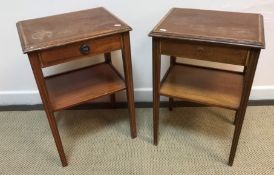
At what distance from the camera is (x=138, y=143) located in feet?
4.68

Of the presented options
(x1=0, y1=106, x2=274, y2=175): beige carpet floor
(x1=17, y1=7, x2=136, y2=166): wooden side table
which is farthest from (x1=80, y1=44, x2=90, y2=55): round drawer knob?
(x1=0, y1=106, x2=274, y2=175): beige carpet floor

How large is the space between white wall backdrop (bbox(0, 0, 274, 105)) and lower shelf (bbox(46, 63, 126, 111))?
171mm

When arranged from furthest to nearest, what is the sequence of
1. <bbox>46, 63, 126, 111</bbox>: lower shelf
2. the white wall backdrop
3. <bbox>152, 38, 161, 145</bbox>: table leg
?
the white wall backdrop
<bbox>46, 63, 126, 111</bbox>: lower shelf
<bbox>152, 38, 161, 145</bbox>: table leg

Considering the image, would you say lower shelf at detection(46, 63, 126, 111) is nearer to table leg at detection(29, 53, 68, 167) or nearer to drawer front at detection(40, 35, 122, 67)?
table leg at detection(29, 53, 68, 167)

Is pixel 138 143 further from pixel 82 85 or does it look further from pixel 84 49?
pixel 84 49

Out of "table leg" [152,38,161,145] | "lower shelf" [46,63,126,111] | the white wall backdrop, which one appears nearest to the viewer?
"table leg" [152,38,161,145]

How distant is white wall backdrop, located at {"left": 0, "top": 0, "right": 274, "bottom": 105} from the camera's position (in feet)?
4.49

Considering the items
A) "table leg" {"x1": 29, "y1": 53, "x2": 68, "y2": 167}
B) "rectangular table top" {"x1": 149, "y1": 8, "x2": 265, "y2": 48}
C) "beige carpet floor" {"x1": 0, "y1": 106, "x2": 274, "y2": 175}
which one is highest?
"rectangular table top" {"x1": 149, "y1": 8, "x2": 265, "y2": 48}

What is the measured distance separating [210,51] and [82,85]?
2.09 feet

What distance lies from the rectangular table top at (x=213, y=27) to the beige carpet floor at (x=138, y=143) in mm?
642

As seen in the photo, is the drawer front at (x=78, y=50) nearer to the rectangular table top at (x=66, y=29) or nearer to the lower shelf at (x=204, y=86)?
the rectangular table top at (x=66, y=29)

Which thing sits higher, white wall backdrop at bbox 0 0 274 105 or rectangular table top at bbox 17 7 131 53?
rectangular table top at bbox 17 7 131 53

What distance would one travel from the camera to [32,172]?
1.29m

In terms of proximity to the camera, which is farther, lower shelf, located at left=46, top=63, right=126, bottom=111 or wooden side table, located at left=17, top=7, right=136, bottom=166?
lower shelf, located at left=46, top=63, right=126, bottom=111
